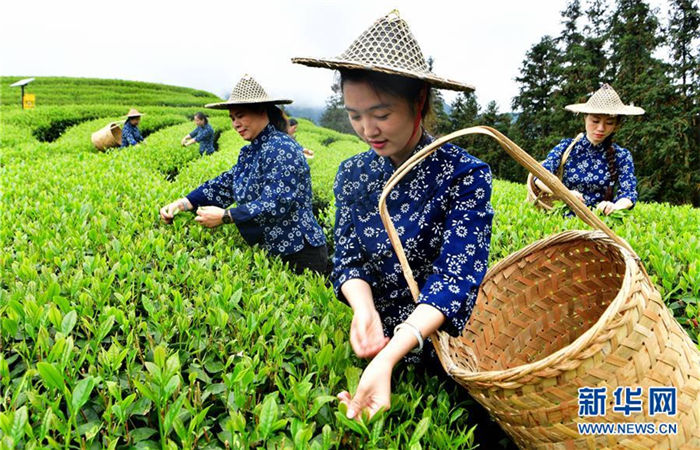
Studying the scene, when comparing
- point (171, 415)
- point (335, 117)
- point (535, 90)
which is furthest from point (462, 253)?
point (335, 117)

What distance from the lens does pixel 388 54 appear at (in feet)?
4.80

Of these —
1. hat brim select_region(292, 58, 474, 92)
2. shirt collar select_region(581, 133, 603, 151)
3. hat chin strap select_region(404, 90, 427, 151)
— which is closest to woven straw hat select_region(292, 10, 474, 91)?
hat brim select_region(292, 58, 474, 92)

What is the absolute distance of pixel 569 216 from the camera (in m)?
4.18

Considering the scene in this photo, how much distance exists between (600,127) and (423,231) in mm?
3391

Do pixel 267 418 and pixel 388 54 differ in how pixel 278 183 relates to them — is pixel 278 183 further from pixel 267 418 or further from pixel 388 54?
pixel 267 418

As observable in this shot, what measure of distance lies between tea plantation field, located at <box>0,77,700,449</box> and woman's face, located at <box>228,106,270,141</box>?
2.36 ft

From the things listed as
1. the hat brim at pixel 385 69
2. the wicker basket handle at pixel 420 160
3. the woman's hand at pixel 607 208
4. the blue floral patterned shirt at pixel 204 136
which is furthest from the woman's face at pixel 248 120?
the blue floral patterned shirt at pixel 204 136

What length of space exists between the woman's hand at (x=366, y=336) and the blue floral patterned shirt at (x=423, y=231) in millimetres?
197

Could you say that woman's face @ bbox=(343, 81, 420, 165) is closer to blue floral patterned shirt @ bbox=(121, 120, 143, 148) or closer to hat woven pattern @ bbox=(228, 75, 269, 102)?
hat woven pattern @ bbox=(228, 75, 269, 102)

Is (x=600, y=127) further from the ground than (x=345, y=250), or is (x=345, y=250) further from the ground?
(x=600, y=127)

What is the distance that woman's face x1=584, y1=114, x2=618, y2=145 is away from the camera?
4107mm

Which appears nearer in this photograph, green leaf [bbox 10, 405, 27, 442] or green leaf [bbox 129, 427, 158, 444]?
green leaf [bbox 10, 405, 27, 442]

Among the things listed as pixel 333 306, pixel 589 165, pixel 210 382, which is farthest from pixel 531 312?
pixel 589 165

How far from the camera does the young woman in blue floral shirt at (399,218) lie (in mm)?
1355
